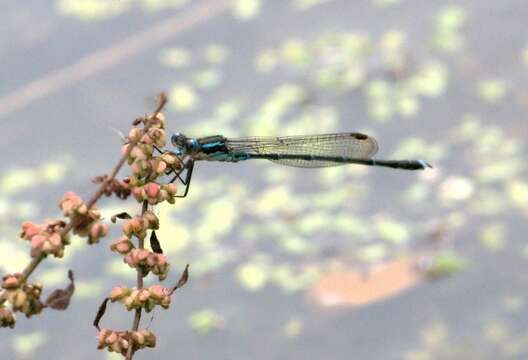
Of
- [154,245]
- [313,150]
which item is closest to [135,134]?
[154,245]

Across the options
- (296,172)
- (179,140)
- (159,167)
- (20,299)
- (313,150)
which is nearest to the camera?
(20,299)

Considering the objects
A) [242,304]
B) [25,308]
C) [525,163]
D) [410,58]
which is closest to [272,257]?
[242,304]

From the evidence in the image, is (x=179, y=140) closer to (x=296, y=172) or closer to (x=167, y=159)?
(x=167, y=159)

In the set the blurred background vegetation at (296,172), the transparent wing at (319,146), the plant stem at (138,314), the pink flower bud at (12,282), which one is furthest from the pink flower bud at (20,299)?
the blurred background vegetation at (296,172)

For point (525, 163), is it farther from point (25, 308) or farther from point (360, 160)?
point (25, 308)

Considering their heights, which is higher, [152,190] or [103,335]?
[152,190]

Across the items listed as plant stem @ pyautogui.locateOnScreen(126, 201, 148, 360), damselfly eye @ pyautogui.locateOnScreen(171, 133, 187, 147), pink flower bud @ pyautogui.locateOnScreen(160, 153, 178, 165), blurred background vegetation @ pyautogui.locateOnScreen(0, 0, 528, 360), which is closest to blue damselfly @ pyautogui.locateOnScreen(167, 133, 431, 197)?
damselfly eye @ pyautogui.locateOnScreen(171, 133, 187, 147)
